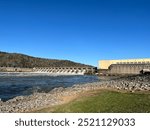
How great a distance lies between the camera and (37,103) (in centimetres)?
3114

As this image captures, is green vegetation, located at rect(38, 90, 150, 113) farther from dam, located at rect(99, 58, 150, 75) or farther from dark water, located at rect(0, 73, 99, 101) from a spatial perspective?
dam, located at rect(99, 58, 150, 75)

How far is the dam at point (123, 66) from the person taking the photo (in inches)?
5472

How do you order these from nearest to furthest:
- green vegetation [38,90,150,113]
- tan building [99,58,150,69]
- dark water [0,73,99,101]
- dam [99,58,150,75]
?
green vegetation [38,90,150,113] < dark water [0,73,99,101] < dam [99,58,150,75] < tan building [99,58,150,69]

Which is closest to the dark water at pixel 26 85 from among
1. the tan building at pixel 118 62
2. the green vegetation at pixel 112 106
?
the green vegetation at pixel 112 106

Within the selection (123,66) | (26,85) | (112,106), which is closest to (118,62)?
(123,66)

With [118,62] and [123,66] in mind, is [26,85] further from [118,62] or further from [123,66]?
[118,62]

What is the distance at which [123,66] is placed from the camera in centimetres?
14825

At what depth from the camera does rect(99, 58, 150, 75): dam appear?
456 ft

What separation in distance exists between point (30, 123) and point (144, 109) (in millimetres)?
9934

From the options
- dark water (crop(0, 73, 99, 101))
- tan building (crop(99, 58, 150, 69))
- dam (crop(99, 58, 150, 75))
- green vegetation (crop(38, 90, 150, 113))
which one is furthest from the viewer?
tan building (crop(99, 58, 150, 69))

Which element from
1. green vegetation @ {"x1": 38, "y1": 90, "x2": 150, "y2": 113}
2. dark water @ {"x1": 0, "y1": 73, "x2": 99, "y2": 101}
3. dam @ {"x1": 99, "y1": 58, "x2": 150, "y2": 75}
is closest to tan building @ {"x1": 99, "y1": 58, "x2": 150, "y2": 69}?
dam @ {"x1": 99, "y1": 58, "x2": 150, "y2": 75}

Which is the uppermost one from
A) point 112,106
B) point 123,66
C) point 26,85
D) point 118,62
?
point 118,62

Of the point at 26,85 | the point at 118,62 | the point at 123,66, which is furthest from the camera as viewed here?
the point at 118,62

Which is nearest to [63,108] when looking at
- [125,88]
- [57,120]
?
[57,120]
